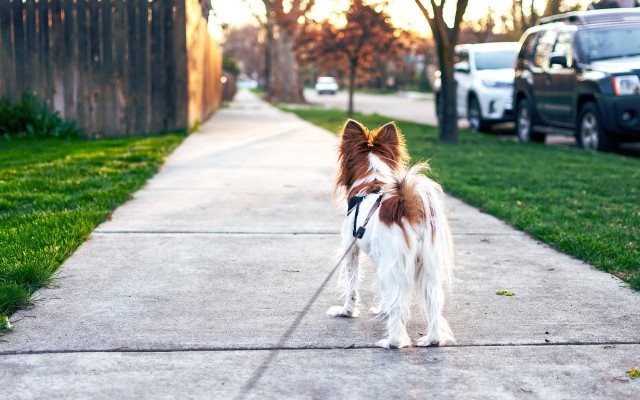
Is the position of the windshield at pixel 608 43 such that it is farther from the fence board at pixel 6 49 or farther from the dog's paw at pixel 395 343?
the fence board at pixel 6 49

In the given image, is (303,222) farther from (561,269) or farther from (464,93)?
(464,93)

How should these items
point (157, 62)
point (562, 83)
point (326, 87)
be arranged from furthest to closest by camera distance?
point (326, 87), point (157, 62), point (562, 83)

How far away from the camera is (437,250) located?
351cm

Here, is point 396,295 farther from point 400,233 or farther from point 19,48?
point 19,48

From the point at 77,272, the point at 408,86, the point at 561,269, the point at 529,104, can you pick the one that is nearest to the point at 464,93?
the point at 529,104

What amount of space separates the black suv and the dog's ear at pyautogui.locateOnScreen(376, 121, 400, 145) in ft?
26.7

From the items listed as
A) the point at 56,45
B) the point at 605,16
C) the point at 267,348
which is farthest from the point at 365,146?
the point at 56,45

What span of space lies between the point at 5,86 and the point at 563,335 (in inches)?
472

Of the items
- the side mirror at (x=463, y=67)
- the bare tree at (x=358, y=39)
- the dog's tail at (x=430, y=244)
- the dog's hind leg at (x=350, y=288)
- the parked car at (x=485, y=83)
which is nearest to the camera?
the dog's tail at (x=430, y=244)

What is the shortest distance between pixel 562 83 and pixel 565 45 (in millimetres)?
701

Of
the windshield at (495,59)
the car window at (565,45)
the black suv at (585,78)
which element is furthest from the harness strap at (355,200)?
the windshield at (495,59)

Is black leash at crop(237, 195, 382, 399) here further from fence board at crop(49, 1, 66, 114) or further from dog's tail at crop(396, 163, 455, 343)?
fence board at crop(49, 1, 66, 114)

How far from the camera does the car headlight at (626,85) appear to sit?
1089 cm

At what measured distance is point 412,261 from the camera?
11.5ft
